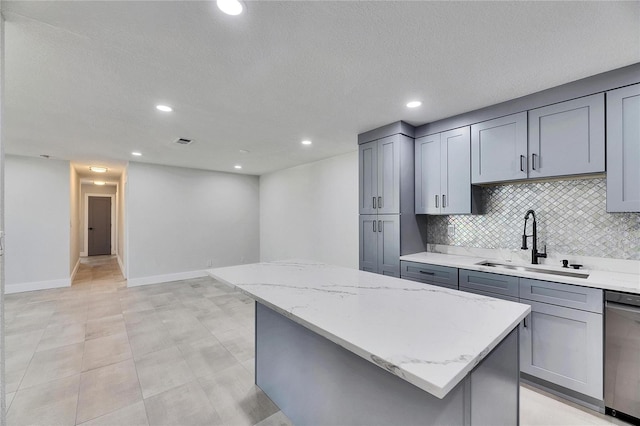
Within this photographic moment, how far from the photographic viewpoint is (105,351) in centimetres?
276

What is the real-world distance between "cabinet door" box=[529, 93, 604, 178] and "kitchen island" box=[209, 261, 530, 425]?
1.55 meters

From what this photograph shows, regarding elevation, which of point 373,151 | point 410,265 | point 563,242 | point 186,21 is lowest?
point 410,265

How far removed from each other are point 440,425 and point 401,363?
1.36 feet

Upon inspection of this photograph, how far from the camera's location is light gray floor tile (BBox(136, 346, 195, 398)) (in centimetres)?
220

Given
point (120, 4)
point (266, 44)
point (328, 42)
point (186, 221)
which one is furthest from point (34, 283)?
point (328, 42)

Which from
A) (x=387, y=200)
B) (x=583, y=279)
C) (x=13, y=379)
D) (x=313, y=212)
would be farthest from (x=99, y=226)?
(x=583, y=279)

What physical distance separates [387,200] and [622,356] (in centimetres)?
213

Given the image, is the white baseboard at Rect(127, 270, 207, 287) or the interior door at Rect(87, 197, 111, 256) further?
the interior door at Rect(87, 197, 111, 256)

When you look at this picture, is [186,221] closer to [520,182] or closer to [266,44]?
[266,44]

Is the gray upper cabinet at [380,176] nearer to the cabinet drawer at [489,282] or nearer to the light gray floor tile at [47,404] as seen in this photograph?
the cabinet drawer at [489,282]

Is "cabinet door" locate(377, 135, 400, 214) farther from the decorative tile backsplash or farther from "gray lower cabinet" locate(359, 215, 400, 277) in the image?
the decorative tile backsplash

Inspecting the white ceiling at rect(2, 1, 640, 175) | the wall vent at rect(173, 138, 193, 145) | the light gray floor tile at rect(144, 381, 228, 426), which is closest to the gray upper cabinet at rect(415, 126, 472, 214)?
the white ceiling at rect(2, 1, 640, 175)

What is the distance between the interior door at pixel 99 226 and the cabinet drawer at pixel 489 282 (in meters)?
11.2

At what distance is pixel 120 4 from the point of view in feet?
4.45
